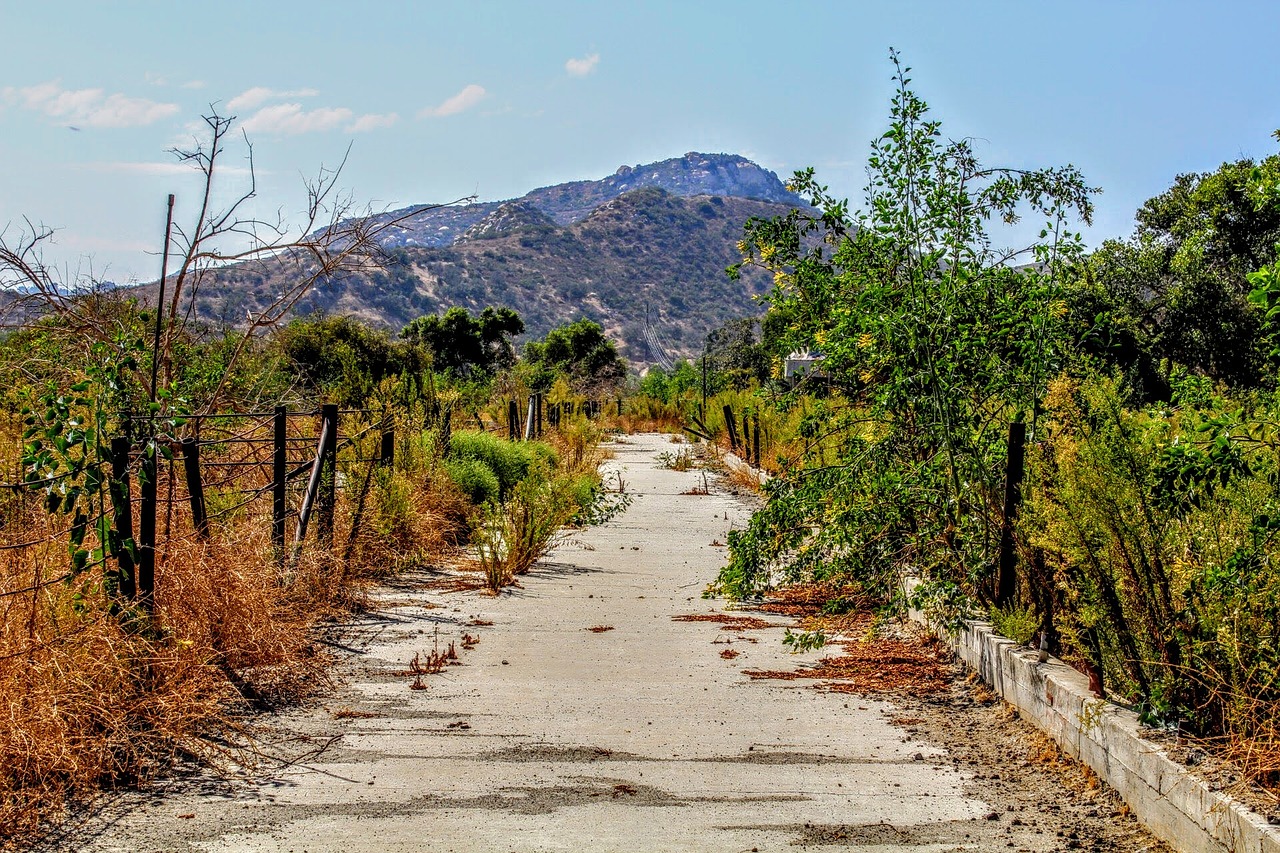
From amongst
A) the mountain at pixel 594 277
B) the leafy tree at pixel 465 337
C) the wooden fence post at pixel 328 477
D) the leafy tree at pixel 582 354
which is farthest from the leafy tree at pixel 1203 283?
the mountain at pixel 594 277

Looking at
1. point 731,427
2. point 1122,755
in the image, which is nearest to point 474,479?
point 1122,755

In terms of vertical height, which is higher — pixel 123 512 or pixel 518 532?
pixel 123 512

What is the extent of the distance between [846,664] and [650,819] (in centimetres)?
Answer: 335

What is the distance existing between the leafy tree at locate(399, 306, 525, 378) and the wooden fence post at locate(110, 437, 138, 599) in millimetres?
48280

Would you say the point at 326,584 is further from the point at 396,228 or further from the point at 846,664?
the point at 846,664

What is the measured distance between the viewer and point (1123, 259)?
65.1 ft

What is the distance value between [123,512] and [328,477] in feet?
14.8

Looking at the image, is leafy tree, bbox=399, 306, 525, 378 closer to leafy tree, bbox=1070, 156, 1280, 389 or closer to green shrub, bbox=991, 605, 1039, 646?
leafy tree, bbox=1070, 156, 1280, 389

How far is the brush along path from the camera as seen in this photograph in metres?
4.66

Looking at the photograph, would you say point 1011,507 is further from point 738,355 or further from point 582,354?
point 582,354

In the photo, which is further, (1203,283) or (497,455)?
(1203,283)

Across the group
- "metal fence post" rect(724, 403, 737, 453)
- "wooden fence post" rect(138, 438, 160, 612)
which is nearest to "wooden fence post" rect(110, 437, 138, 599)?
"wooden fence post" rect(138, 438, 160, 612)

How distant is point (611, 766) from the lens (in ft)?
18.3

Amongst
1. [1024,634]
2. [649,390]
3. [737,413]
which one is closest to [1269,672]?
[1024,634]
